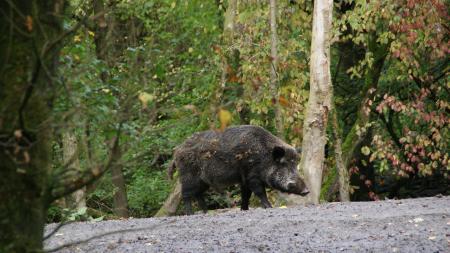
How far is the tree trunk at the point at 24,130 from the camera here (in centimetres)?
396

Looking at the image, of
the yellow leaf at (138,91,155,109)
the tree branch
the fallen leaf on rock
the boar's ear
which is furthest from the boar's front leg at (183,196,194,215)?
the yellow leaf at (138,91,155,109)

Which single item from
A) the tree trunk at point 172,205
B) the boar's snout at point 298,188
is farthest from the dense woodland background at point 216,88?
the boar's snout at point 298,188

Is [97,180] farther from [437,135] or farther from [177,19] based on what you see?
[177,19]

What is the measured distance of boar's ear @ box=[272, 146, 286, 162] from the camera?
45.1ft

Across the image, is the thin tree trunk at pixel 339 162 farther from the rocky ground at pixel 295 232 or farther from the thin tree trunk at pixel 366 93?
the rocky ground at pixel 295 232

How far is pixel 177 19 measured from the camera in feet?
77.3

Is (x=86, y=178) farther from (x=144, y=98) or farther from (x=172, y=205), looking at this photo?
(x=172, y=205)

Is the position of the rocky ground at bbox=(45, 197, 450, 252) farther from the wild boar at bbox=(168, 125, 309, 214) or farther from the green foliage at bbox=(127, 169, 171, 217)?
the green foliage at bbox=(127, 169, 171, 217)

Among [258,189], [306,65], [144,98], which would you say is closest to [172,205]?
[306,65]

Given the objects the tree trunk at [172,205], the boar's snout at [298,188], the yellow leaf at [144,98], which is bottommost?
the tree trunk at [172,205]

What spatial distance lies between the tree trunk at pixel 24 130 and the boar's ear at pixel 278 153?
975cm

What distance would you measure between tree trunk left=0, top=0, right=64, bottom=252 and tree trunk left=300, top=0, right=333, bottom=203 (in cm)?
1029

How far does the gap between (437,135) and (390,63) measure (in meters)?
3.09

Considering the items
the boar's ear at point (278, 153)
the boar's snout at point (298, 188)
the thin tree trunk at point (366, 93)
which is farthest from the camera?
the thin tree trunk at point (366, 93)
